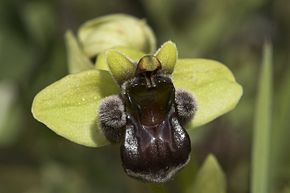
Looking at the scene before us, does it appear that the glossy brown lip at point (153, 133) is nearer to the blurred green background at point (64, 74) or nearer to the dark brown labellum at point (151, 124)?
the dark brown labellum at point (151, 124)

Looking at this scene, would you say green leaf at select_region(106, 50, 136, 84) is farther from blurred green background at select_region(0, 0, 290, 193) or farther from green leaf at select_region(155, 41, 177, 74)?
blurred green background at select_region(0, 0, 290, 193)

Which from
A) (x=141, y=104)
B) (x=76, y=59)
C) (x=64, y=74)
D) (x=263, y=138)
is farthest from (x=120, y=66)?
(x=64, y=74)

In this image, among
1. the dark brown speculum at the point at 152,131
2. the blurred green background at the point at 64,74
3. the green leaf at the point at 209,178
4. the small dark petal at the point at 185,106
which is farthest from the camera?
the blurred green background at the point at 64,74

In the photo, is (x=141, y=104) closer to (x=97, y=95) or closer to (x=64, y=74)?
(x=97, y=95)

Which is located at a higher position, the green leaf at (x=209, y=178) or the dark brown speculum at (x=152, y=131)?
the dark brown speculum at (x=152, y=131)

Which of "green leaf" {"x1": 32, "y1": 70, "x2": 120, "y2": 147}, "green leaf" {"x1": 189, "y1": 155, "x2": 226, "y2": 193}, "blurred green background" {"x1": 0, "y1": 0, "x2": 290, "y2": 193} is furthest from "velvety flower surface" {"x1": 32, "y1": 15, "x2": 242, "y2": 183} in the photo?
"blurred green background" {"x1": 0, "y1": 0, "x2": 290, "y2": 193}

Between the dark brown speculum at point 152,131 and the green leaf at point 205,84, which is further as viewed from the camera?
the green leaf at point 205,84

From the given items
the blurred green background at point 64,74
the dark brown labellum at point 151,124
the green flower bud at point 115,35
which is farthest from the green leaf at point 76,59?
the blurred green background at point 64,74
